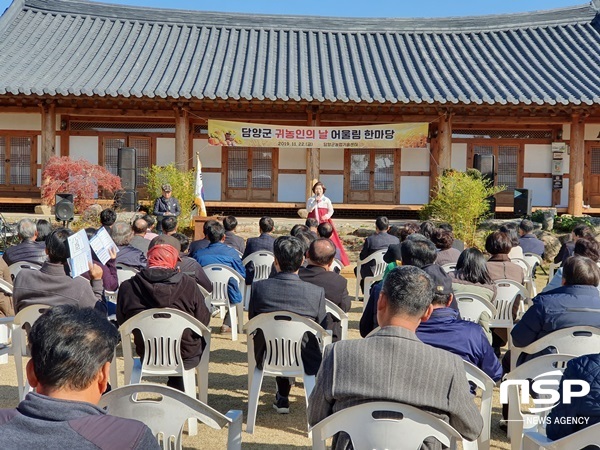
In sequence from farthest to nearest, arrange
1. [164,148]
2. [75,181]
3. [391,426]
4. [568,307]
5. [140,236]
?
[164,148] → [75,181] → [140,236] → [568,307] → [391,426]

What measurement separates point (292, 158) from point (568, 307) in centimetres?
1178

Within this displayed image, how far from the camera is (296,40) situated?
17.5 meters

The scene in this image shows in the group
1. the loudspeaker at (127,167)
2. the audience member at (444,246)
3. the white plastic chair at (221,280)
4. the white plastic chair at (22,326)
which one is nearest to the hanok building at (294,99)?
the loudspeaker at (127,167)

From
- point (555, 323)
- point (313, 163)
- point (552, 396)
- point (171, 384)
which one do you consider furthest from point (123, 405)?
point (313, 163)

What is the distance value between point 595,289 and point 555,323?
1.11 feet

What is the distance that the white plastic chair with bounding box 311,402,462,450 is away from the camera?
2.43 metres

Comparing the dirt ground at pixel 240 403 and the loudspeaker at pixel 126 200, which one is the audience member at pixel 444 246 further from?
the loudspeaker at pixel 126 200

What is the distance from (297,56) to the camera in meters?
16.4

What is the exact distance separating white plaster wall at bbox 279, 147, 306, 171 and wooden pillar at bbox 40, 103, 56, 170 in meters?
5.05

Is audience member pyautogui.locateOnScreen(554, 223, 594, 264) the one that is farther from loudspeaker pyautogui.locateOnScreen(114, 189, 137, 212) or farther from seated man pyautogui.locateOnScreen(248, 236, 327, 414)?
loudspeaker pyautogui.locateOnScreen(114, 189, 137, 212)

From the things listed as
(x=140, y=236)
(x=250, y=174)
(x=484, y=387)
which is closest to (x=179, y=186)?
(x=250, y=174)

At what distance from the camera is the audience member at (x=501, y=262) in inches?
217

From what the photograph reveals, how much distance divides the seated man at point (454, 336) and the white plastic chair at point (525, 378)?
0.23m

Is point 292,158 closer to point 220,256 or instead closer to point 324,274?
point 220,256
